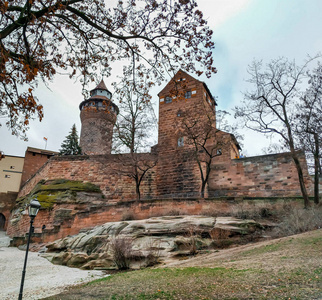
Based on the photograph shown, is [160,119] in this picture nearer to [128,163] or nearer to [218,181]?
[128,163]

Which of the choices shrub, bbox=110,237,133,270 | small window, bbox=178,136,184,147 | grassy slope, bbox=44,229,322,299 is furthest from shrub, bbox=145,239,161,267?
small window, bbox=178,136,184,147

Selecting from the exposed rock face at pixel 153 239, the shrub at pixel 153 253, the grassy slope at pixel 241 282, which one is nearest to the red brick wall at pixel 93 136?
the exposed rock face at pixel 153 239

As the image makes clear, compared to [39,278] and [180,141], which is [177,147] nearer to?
[180,141]

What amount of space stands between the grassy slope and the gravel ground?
1437 mm

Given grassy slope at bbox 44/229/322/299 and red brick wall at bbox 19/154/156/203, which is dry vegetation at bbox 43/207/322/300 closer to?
grassy slope at bbox 44/229/322/299

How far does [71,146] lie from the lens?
3559 centimetres

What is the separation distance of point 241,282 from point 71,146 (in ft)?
110

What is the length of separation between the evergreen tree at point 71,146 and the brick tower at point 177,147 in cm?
1666

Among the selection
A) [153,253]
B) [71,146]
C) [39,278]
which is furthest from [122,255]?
[71,146]

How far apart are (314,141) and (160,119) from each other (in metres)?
11.6

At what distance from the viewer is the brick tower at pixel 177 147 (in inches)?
779

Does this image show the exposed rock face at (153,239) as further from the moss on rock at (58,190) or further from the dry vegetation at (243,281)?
the moss on rock at (58,190)

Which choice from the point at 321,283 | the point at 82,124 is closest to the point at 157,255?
the point at 321,283

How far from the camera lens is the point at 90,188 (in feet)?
72.1
